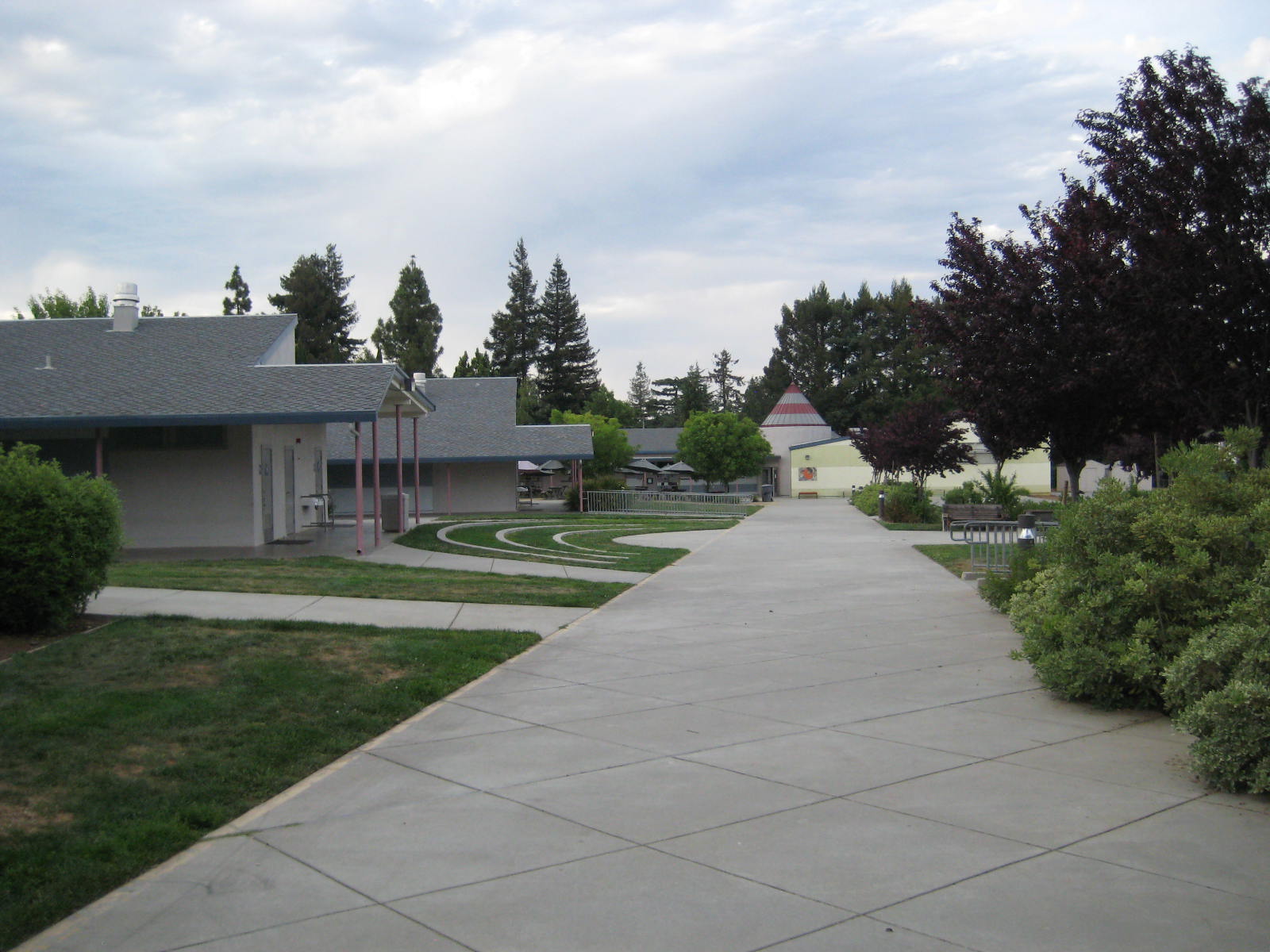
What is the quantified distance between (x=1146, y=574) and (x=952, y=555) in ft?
44.2

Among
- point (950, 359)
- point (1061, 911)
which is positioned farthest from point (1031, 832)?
point (950, 359)

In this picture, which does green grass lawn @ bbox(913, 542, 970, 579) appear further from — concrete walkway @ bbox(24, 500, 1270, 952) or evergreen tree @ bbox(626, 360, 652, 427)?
evergreen tree @ bbox(626, 360, 652, 427)

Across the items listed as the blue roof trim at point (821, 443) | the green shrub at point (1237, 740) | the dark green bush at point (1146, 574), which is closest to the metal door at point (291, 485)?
the dark green bush at point (1146, 574)

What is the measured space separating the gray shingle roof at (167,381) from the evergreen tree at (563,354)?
6310 centimetres

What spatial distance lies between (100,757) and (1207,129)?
12.4 meters

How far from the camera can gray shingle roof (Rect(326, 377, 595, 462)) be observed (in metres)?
40.2

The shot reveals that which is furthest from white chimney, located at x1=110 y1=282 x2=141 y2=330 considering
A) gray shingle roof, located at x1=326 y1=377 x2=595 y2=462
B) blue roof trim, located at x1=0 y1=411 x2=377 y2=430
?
gray shingle roof, located at x1=326 y1=377 x2=595 y2=462

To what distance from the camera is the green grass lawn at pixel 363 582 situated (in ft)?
45.7

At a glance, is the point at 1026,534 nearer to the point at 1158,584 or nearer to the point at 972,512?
the point at 1158,584

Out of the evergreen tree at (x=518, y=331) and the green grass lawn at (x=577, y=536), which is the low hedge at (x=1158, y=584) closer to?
the green grass lawn at (x=577, y=536)

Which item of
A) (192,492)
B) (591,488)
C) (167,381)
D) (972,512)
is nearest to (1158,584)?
(192,492)

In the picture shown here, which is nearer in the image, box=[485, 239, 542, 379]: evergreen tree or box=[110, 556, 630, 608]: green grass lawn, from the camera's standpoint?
box=[110, 556, 630, 608]: green grass lawn

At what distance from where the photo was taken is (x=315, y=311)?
7662 centimetres

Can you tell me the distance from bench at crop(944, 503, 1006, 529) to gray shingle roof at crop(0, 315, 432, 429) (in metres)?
13.9
